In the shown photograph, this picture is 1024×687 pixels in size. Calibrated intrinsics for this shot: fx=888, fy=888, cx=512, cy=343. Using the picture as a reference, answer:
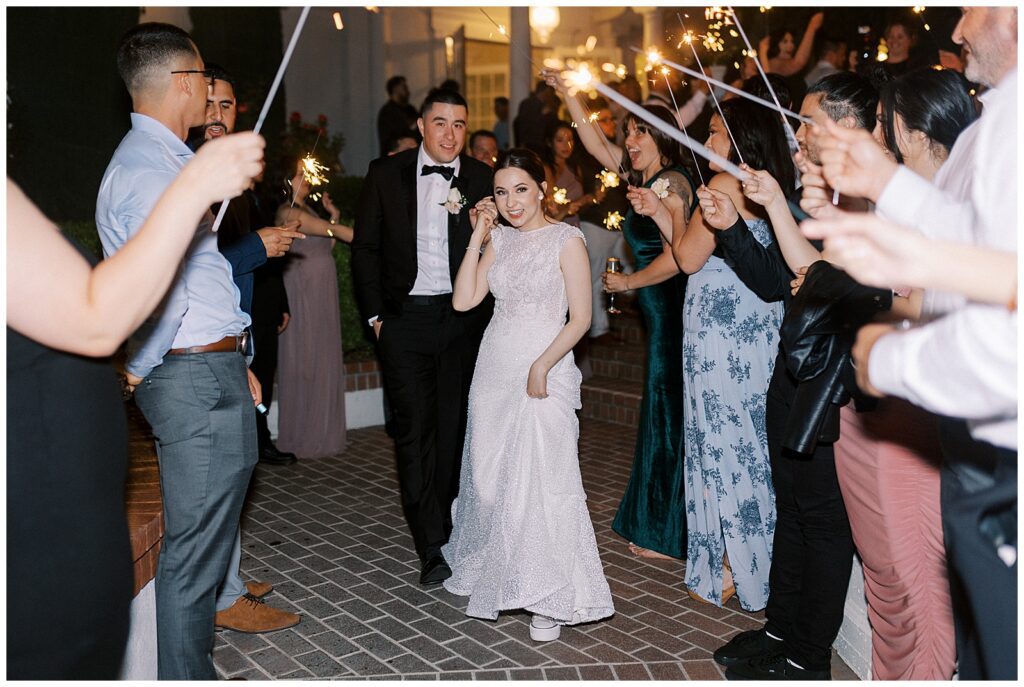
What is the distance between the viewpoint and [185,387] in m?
2.90

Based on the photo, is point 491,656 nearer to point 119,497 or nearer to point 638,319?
point 119,497

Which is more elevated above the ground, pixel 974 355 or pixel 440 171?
pixel 440 171

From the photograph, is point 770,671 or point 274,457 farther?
point 274,457

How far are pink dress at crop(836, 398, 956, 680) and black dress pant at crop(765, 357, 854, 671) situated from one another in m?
0.23

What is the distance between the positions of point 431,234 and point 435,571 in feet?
5.69

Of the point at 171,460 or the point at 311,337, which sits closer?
the point at 171,460

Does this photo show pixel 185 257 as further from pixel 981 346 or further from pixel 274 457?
pixel 274 457

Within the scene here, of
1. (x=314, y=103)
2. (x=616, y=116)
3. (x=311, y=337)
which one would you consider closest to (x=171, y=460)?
(x=311, y=337)

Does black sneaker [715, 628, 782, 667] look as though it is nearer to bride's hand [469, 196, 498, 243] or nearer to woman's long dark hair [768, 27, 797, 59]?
bride's hand [469, 196, 498, 243]

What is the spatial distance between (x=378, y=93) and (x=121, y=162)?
12340 mm

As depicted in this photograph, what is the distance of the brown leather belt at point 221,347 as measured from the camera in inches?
114

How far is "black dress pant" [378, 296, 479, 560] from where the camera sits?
4562 millimetres

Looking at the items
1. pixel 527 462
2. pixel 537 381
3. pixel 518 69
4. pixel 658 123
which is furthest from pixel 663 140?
pixel 518 69

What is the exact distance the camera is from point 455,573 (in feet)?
14.0
